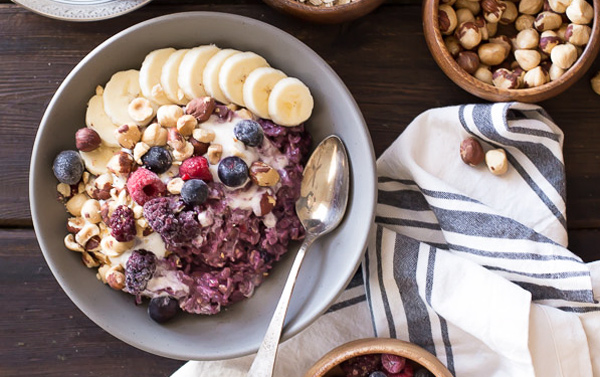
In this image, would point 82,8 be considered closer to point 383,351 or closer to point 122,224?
point 122,224

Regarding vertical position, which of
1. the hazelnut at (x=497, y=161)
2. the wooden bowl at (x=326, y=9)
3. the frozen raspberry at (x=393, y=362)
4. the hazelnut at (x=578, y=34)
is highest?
the wooden bowl at (x=326, y=9)

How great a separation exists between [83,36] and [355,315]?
794mm

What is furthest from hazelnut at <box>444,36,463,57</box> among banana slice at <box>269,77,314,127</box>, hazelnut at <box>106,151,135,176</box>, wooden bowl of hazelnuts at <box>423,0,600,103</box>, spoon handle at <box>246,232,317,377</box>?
hazelnut at <box>106,151,135,176</box>

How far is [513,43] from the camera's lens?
4.87ft

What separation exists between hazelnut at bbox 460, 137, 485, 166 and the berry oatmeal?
32 cm

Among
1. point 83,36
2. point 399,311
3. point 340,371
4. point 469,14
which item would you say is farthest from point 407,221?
point 83,36

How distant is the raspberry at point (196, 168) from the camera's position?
1291mm

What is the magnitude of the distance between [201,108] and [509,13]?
0.65m

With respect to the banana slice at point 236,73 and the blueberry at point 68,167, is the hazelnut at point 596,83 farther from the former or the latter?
the blueberry at point 68,167

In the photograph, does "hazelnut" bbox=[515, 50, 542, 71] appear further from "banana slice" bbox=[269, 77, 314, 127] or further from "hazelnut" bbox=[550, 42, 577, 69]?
"banana slice" bbox=[269, 77, 314, 127]

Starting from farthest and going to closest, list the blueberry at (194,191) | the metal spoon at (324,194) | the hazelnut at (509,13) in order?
the hazelnut at (509,13)
the metal spoon at (324,194)
the blueberry at (194,191)

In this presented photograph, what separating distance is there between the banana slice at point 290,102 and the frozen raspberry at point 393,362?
0.47 metres

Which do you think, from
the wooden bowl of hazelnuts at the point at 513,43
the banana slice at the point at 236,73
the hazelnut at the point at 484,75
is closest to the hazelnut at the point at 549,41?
the wooden bowl of hazelnuts at the point at 513,43

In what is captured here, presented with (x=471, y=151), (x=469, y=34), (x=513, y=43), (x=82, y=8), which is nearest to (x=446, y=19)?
(x=469, y=34)
